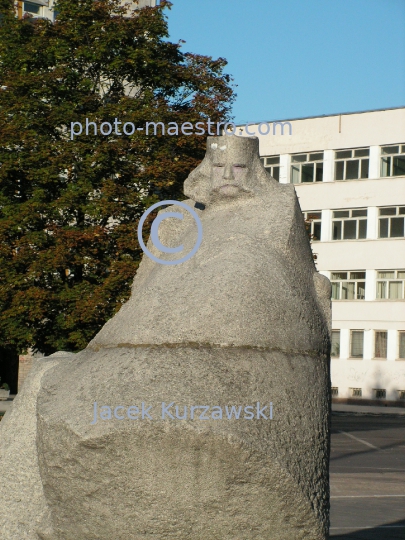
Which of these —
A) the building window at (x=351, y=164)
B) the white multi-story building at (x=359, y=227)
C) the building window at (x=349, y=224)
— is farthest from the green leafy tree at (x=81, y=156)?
the building window at (x=349, y=224)

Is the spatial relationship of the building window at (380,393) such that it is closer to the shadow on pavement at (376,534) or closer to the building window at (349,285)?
the building window at (349,285)

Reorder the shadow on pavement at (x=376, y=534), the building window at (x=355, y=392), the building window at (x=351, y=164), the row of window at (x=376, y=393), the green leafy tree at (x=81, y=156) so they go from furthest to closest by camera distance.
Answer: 1. the building window at (x=351, y=164)
2. the building window at (x=355, y=392)
3. the row of window at (x=376, y=393)
4. the green leafy tree at (x=81, y=156)
5. the shadow on pavement at (x=376, y=534)

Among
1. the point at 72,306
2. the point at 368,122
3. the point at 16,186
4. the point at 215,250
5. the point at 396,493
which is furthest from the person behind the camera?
the point at 368,122

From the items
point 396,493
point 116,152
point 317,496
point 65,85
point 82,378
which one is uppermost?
point 65,85

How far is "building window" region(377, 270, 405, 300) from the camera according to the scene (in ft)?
129

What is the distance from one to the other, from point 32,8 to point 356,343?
680 inches

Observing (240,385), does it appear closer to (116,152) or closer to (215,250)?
(215,250)

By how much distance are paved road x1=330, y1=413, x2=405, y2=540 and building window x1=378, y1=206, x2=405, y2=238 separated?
1453 centimetres

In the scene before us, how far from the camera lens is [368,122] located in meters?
39.3

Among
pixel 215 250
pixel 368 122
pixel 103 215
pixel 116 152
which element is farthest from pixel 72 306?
pixel 368 122

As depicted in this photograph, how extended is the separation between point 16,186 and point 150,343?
1551cm

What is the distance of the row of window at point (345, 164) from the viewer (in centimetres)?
3941

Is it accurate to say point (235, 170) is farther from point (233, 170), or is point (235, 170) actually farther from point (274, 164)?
point (274, 164)

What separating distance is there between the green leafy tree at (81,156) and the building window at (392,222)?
66.8 ft
